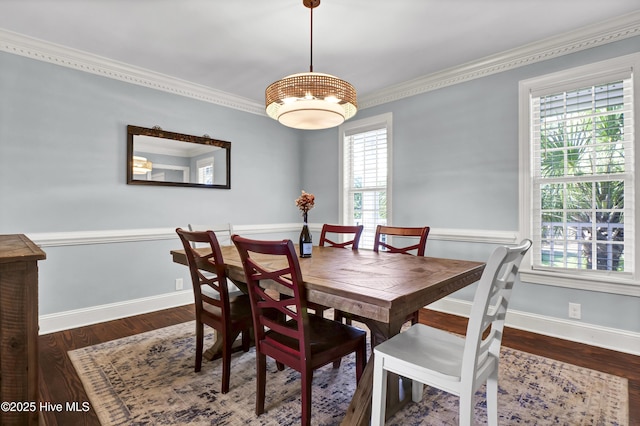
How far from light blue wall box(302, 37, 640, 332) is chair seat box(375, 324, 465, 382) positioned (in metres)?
1.95

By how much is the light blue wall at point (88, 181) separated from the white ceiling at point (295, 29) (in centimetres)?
39

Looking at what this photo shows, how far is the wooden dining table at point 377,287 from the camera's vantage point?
1.29m

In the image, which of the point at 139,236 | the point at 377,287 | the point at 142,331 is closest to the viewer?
the point at 377,287

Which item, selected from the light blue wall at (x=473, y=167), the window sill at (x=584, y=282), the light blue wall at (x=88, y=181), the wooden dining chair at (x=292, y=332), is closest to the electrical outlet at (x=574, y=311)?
the light blue wall at (x=473, y=167)

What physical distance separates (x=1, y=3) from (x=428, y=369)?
362 cm

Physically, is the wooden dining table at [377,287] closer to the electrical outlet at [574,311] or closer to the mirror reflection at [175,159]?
the electrical outlet at [574,311]

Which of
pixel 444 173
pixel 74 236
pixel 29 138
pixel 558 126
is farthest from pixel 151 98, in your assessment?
pixel 558 126

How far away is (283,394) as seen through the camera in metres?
1.92

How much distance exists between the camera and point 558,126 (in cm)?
284

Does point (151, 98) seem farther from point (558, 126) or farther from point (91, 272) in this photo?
point (558, 126)

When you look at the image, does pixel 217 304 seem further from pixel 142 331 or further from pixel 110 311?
pixel 110 311

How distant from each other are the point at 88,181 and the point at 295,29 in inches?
96.1

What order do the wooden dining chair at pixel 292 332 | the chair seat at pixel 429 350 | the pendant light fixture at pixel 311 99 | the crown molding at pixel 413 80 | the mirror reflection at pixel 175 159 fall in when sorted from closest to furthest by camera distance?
1. the chair seat at pixel 429 350
2. the wooden dining chair at pixel 292 332
3. the pendant light fixture at pixel 311 99
4. the crown molding at pixel 413 80
5. the mirror reflection at pixel 175 159

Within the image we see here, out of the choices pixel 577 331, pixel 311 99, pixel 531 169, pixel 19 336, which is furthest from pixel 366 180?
pixel 19 336
